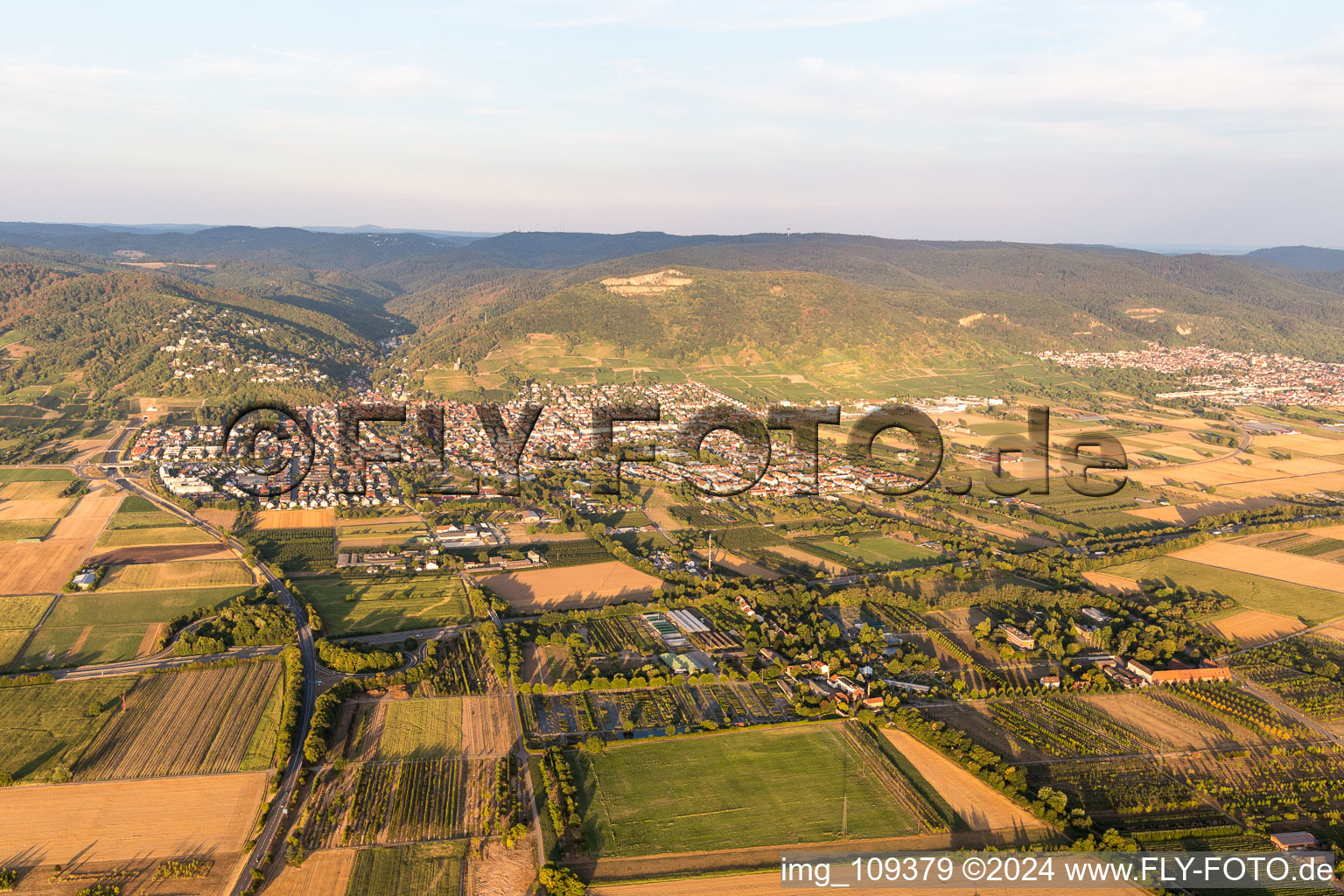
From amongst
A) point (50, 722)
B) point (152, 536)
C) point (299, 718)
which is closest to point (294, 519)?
point (152, 536)

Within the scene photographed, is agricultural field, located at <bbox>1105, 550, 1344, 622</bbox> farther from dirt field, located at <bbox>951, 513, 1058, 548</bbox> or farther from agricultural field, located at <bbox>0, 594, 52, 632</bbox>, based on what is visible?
agricultural field, located at <bbox>0, 594, 52, 632</bbox>

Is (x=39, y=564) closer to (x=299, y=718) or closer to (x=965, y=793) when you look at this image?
(x=299, y=718)

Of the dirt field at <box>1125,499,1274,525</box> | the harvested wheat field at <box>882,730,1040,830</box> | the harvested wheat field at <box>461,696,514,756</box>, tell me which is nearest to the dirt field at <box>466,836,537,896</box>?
the harvested wheat field at <box>461,696,514,756</box>

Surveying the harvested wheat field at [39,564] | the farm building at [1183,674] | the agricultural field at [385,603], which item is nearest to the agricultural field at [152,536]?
the harvested wheat field at [39,564]

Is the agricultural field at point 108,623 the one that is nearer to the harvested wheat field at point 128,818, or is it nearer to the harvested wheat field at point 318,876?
the harvested wheat field at point 128,818

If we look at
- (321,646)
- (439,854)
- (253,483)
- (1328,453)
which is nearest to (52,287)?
(253,483)

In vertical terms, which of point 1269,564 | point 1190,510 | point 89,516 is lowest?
point 89,516

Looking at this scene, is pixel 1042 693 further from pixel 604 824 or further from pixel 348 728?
pixel 348 728
